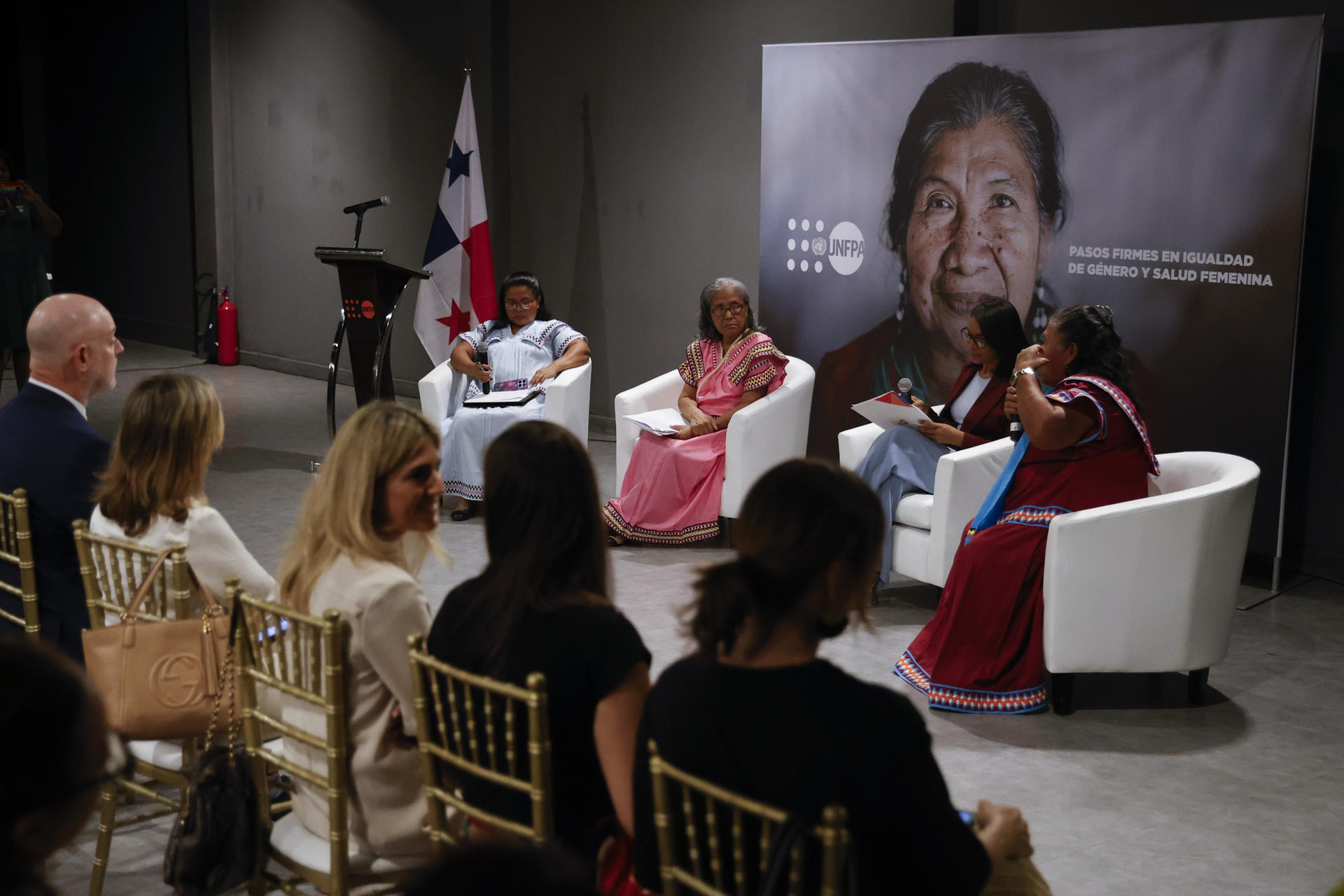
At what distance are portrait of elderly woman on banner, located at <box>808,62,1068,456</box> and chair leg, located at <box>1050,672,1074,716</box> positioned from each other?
1.74 meters

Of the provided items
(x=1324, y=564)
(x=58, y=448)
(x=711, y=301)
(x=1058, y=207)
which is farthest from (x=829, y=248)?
(x=58, y=448)

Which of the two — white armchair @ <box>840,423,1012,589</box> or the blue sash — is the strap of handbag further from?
white armchair @ <box>840,423,1012,589</box>

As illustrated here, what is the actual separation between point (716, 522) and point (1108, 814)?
2.78 metres

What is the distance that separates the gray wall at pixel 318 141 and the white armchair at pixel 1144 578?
5777mm

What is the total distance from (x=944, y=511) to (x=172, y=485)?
2715mm

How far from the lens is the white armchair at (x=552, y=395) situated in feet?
20.7

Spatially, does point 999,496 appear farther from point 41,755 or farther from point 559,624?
point 41,755

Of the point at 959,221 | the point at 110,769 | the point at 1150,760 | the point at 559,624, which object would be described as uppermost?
the point at 959,221

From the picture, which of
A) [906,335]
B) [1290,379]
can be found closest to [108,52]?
[906,335]

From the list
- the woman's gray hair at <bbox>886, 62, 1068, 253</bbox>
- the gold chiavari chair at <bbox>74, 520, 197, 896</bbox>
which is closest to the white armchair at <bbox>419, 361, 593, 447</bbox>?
the woman's gray hair at <bbox>886, 62, 1068, 253</bbox>

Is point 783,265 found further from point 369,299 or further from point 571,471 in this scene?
point 571,471

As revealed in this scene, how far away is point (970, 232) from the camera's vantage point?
5934 millimetres

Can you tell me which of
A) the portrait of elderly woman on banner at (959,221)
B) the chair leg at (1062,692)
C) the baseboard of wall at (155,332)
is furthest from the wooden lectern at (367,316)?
the baseboard of wall at (155,332)

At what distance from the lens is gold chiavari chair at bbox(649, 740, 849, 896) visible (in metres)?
1.42
